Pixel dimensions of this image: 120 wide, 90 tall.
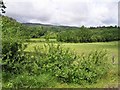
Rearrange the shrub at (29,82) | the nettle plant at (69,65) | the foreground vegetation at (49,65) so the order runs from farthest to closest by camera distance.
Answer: the nettle plant at (69,65), the foreground vegetation at (49,65), the shrub at (29,82)

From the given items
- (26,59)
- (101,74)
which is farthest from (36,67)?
(101,74)

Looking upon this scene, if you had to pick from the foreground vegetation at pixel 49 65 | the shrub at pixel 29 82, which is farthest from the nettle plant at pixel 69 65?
the shrub at pixel 29 82

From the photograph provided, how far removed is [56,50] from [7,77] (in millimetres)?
2306

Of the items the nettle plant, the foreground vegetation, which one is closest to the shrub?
the foreground vegetation

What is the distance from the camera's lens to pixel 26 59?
12.2 meters

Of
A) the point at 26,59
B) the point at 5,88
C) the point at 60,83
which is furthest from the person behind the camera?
the point at 26,59

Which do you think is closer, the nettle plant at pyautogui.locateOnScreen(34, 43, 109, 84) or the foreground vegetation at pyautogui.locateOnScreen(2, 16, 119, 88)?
the foreground vegetation at pyautogui.locateOnScreen(2, 16, 119, 88)

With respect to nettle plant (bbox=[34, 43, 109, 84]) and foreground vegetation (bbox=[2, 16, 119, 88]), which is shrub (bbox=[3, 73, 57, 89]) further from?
nettle plant (bbox=[34, 43, 109, 84])

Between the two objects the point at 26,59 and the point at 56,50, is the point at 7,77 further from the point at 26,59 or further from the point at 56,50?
the point at 56,50

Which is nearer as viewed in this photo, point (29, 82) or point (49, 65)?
point (29, 82)

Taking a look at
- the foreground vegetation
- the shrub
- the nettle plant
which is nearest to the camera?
the shrub

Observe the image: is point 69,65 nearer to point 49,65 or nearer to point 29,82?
point 49,65

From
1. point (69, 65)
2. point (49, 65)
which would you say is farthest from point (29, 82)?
point (69, 65)

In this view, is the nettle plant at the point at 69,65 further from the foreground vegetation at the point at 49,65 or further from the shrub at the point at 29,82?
the shrub at the point at 29,82
